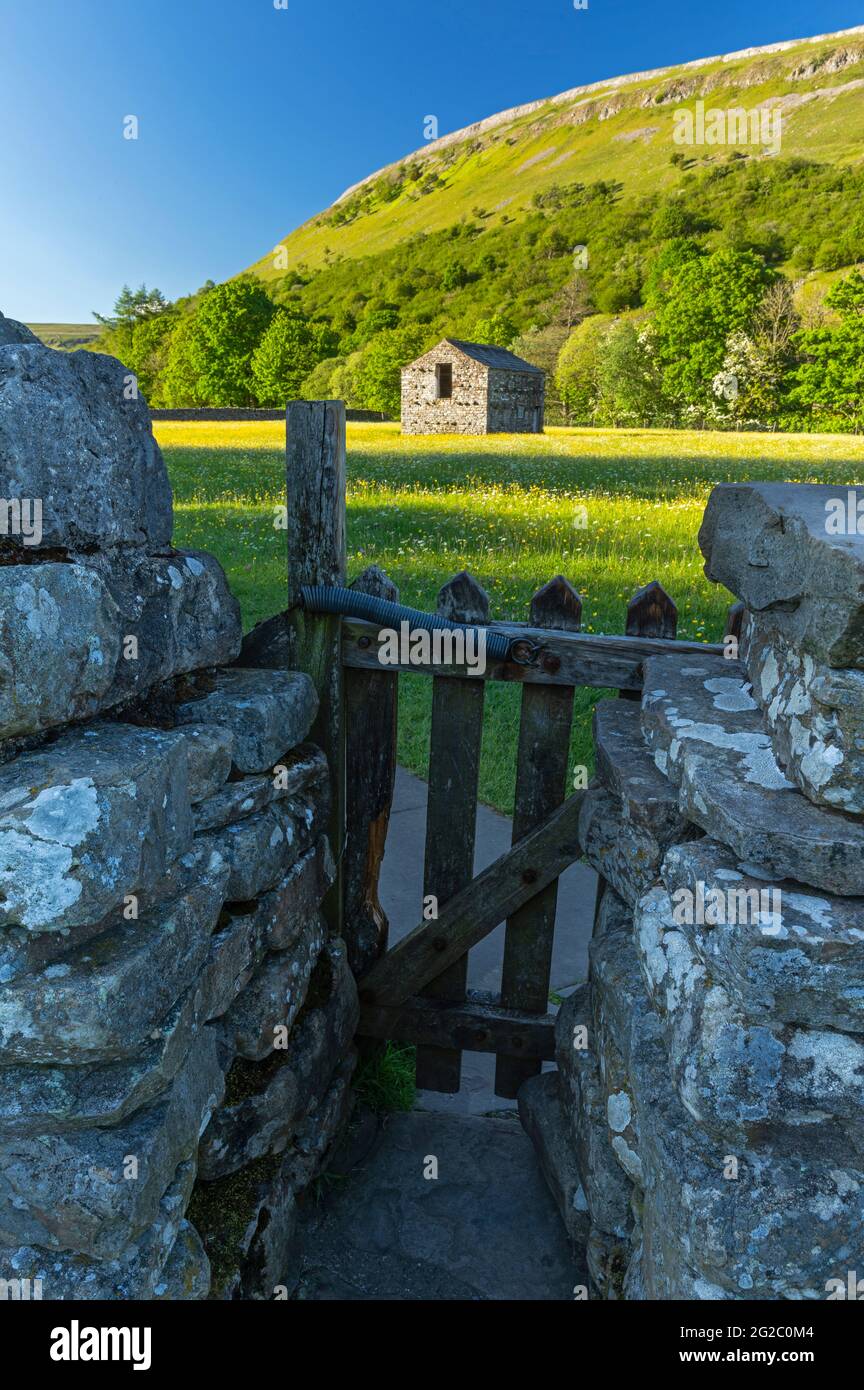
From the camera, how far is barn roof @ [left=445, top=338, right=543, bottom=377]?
1855 inches

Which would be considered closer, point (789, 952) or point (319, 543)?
point (789, 952)

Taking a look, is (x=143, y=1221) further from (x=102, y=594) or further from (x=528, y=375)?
(x=528, y=375)

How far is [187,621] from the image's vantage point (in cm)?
263

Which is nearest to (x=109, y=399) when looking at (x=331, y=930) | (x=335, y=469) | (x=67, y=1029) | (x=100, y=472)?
(x=100, y=472)

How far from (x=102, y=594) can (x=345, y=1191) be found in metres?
2.47

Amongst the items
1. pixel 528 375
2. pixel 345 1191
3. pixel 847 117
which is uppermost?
Result: pixel 847 117

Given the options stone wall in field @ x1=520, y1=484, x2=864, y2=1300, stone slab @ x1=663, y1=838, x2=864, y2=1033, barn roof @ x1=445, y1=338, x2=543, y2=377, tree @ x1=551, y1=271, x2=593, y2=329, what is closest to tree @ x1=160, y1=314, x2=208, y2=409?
barn roof @ x1=445, y1=338, x2=543, y2=377

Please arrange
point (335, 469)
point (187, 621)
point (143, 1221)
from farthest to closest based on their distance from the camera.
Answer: point (335, 469) → point (187, 621) → point (143, 1221)

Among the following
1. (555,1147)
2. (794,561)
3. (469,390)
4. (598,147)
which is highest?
(598,147)

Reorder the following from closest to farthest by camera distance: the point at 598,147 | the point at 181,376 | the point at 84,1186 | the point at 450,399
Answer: the point at 84,1186
the point at 450,399
the point at 181,376
the point at 598,147

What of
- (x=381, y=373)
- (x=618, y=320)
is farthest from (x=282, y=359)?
(x=618, y=320)

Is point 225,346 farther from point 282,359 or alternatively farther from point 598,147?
point 598,147

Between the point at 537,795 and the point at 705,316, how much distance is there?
7126 centimetres

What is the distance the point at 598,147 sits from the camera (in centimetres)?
15375
